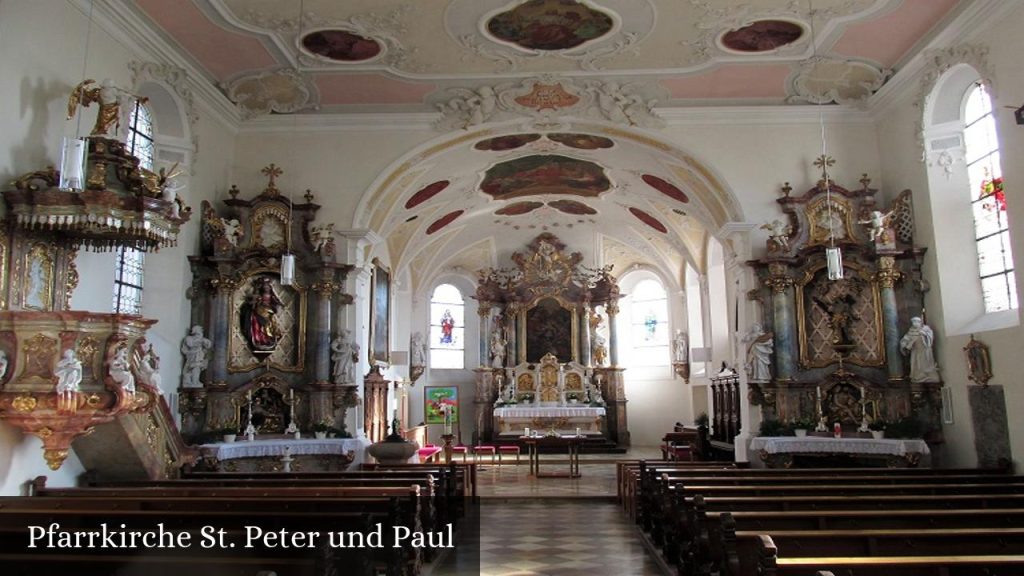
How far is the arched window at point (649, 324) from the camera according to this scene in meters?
23.3

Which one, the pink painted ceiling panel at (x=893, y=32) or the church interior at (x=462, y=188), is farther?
the pink painted ceiling panel at (x=893, y=32)

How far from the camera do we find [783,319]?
12.3m

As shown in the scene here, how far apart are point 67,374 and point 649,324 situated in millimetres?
18848

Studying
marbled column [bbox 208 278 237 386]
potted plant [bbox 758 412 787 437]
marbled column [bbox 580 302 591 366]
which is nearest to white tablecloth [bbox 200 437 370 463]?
marbled column [bbox 208 278 237 386]

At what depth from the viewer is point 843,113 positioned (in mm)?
12992

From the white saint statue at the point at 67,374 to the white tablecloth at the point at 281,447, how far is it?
4014 millimetres

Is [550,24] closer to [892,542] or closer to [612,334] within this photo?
[892,542]

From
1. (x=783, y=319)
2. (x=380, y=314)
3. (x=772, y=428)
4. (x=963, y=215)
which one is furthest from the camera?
(x=380, y=314)

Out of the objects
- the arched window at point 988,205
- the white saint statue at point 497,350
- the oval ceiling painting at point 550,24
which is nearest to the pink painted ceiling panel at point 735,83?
the oval ceiling painting at point 550,24

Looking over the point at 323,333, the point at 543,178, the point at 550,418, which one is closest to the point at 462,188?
the point at 543,178

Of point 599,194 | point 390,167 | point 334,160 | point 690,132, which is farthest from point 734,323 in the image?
point 334,160

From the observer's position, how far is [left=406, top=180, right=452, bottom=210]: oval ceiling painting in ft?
52.4

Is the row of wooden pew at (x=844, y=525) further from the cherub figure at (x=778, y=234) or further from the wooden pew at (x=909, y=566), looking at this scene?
the cherub figure at (x=778, y=234)

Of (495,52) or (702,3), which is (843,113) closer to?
(702,3)
